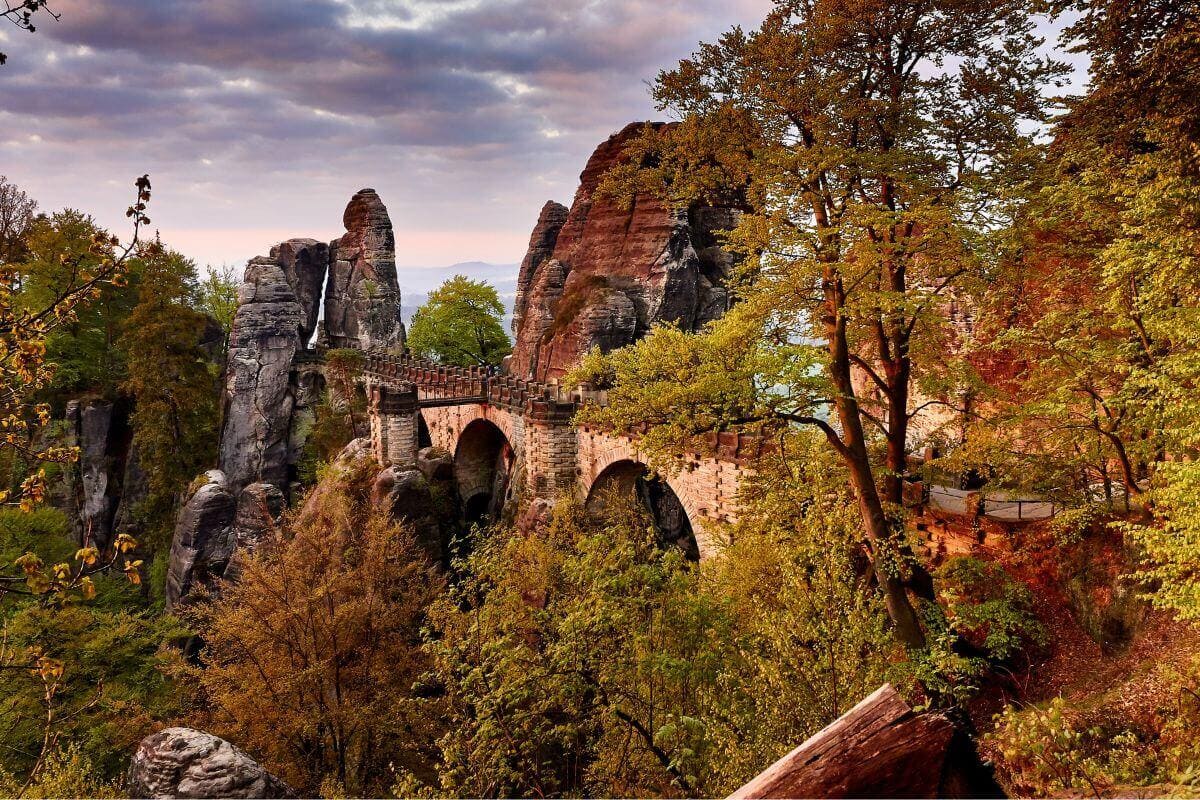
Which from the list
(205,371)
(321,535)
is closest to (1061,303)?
(321,535)

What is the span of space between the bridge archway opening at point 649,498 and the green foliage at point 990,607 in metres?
11.8

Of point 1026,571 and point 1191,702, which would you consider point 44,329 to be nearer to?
point 1191,702

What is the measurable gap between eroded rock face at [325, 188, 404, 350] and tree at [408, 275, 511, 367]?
2647mm

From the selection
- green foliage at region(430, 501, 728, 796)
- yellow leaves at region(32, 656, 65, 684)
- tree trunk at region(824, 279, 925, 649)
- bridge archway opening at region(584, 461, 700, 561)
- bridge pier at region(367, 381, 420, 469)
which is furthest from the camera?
bridge pier at region(367, 381, 420, 469)

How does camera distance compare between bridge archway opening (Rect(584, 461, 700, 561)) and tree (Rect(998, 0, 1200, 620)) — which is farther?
bridge archway opening (Rect(584, 461, 700, 561))

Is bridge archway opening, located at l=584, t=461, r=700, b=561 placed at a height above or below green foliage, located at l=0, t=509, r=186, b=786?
above

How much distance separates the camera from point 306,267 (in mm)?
52281

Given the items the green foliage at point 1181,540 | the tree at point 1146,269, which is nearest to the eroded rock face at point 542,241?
the tree at point 1146,269

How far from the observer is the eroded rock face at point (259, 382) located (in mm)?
38094

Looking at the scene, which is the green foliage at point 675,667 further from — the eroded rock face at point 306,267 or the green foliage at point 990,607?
the eroded rock face at point 306,267

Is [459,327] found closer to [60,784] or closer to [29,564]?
[60,784]

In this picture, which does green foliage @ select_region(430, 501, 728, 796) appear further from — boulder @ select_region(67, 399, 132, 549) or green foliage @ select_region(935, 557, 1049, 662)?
boulder @ select_region(67, 399, 132, 549)

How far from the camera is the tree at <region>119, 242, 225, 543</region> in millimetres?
33812

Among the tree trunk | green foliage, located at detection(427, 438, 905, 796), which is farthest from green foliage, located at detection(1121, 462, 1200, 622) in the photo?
green foliage, located at detection(427, 438, 905, 796)
